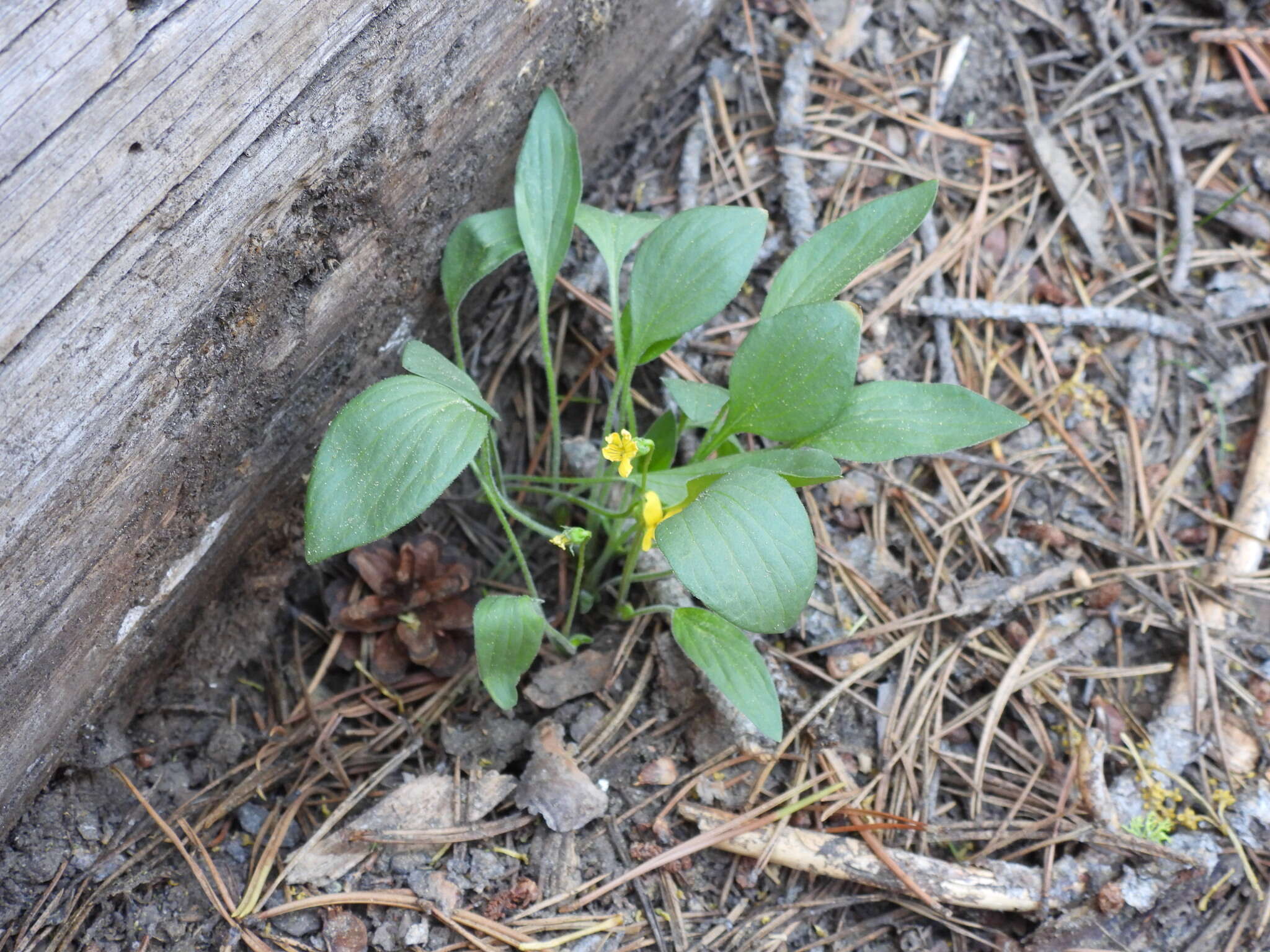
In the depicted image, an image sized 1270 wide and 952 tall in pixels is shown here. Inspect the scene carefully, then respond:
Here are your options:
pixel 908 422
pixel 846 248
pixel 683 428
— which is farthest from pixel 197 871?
pixel 846 248

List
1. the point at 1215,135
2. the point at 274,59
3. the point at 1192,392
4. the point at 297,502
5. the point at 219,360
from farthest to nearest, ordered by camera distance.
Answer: the point at 1215,135 → the point at 1192,392 → the point at 297,502 → the point at 219,360 → the point at 274,59

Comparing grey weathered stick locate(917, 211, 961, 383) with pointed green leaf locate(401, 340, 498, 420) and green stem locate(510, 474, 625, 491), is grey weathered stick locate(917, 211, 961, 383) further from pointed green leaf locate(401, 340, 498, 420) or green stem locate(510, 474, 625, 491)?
pointed green leaf locate(401, 340, 498, 420)

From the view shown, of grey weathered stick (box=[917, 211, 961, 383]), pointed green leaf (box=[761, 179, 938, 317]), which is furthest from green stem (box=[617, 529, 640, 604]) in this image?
grey weathered stick (box=[917, 211, 961, 383])

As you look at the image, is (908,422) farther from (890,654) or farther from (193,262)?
(193,262)

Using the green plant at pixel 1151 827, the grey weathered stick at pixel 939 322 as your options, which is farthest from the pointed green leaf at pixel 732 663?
the grey weathered stick at pixel 939 322

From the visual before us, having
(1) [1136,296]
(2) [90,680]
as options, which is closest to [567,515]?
(2) [90,680]

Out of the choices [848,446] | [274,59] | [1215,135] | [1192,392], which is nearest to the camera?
[274,59]

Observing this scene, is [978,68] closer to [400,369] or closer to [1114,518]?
[1114,518]
